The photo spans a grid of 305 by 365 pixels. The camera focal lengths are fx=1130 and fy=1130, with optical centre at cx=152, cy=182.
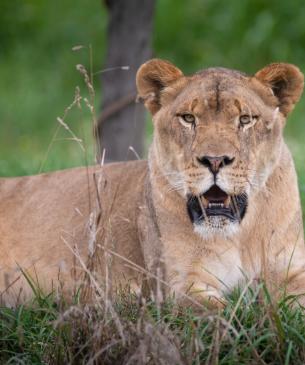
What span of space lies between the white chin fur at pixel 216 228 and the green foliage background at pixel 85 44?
8.12m

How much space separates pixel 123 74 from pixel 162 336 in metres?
5.60

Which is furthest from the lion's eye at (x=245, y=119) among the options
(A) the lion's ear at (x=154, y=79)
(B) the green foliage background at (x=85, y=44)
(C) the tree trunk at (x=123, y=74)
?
(B) the green foliage background at (x=85, y=44)

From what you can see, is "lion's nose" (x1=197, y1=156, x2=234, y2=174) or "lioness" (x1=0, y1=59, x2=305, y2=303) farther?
"lioness" (x1=0, y1=59, x2=305, y2=303)

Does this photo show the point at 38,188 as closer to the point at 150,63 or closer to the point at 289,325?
the point at 150,63

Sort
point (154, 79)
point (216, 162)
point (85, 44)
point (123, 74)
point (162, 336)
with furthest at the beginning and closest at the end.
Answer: point (85, 44) → point (123, 74) → point (154, 79) → point (216, 162) → point (162, 336)

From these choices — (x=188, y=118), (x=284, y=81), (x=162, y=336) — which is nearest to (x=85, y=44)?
(x=284, y=81)

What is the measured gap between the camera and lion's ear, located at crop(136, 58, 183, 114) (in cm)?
483

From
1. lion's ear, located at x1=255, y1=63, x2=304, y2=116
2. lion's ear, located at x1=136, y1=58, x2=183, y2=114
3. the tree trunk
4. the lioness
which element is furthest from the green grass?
the tree trunk

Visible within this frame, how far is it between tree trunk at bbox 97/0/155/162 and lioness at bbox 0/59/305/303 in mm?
3678

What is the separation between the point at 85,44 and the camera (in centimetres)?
1463

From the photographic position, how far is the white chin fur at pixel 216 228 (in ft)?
14.5

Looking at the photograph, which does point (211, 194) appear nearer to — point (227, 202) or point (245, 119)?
point (227, 202)

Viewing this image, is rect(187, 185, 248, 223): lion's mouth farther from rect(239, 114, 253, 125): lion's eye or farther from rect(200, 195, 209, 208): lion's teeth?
rect(239, 114, 253, 125): lion's eye

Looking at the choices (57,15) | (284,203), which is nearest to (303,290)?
(284,203)
